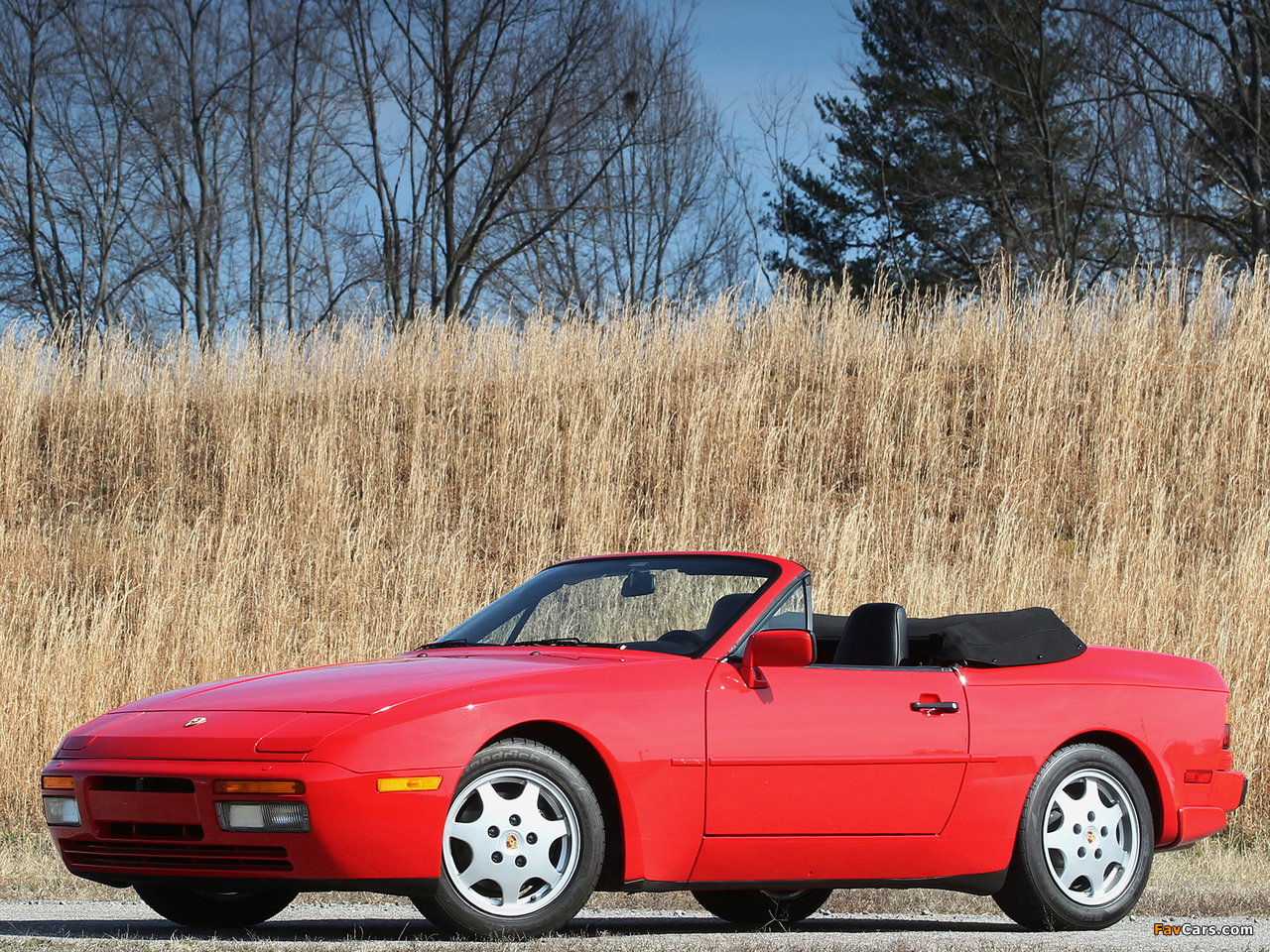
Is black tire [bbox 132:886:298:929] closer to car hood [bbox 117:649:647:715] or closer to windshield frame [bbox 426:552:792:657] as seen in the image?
car hood [bbox 117:649:647:715]

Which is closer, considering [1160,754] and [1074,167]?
[1160,754]

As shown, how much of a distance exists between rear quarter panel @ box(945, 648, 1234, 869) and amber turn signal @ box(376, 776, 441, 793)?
194 centimetres

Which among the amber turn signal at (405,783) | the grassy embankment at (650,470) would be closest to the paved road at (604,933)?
the amber turn signal at (405,783)

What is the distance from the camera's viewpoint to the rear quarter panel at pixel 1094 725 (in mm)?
4930

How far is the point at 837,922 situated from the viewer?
18.1ft

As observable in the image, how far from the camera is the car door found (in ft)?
14.8

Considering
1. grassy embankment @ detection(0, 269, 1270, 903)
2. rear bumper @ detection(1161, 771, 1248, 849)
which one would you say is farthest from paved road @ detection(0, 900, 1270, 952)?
grassy embankment @ detection(0, 269, 1270, 903)

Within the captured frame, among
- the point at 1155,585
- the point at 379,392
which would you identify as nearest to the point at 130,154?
the point at 379,392

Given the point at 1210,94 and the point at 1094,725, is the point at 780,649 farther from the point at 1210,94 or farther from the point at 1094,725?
the point at 1210,94

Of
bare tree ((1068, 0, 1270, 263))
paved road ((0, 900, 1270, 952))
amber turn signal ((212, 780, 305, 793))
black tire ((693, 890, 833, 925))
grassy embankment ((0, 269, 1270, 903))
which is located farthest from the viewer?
bare tree ((1068, 0, 1270, 263))

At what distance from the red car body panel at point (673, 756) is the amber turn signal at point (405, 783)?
0.07 feet

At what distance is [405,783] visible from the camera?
13.1 feet

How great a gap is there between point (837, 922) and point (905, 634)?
123 cm

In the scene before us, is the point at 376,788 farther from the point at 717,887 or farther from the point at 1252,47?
the point at 1252,47
